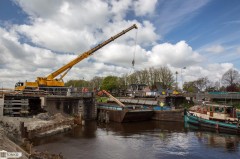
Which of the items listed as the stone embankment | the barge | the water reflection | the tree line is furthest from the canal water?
the tree line

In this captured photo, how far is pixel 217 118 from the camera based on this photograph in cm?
3747

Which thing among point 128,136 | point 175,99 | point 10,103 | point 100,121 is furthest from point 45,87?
point 175,99

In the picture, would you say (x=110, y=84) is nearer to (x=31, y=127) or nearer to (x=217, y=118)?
(x=217, y=118)

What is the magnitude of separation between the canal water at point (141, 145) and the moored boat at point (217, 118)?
6.71 feet

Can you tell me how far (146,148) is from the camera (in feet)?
81.0

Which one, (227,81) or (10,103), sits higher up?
(227,81)

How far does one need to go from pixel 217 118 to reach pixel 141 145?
58.1ft

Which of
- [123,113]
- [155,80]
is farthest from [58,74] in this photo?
[155,80]

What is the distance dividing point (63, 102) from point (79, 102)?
3428 mm

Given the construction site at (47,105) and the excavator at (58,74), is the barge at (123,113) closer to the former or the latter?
the construction site at (47,105)

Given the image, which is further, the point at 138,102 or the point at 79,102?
the point at 138,102

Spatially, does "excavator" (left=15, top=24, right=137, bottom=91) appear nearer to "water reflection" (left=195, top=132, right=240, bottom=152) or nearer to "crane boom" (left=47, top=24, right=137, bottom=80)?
"crane boom" (left=47, top=24, right=137, bottom=80)

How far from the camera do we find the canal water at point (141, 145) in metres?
22.5

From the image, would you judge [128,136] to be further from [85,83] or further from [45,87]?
[85,83]
